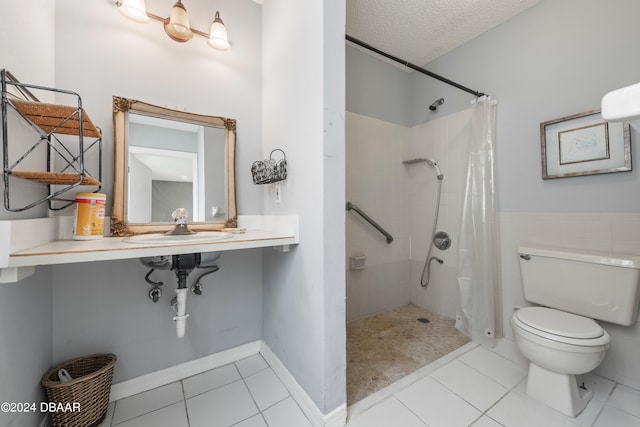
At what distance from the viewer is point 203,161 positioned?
1.50 m

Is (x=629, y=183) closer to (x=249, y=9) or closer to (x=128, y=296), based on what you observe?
(x=249, y=9)

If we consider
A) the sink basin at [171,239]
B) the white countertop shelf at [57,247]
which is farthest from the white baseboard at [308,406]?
the sink basin at [171,239]

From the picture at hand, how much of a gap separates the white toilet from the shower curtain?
1.05 feet

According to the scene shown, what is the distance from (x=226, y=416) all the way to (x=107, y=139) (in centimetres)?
151

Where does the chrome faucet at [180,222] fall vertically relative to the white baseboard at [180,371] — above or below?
above

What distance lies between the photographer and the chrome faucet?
4.18ft

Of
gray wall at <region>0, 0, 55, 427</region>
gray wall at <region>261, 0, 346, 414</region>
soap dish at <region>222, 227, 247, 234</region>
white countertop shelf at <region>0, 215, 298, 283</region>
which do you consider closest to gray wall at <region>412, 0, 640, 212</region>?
gray wall at <region>261, 0, 346, 414</region>

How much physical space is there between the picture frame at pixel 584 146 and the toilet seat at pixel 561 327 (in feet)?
2.78

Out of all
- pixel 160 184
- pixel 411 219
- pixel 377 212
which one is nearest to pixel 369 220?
pixel 377 212

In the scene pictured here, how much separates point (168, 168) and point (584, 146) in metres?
2.48

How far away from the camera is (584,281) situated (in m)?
1.36

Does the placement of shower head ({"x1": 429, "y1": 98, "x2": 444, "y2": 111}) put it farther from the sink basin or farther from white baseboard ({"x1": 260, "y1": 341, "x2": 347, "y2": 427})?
white baseboard ({"x1": 260, "y1": 341, "x2": 347, "y2": 427})

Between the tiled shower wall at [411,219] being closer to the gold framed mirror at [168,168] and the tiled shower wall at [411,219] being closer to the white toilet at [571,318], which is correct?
the white toilet at [571,318]

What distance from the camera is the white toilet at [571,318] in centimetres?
113
